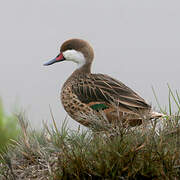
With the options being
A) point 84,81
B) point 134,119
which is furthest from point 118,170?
point 84,81

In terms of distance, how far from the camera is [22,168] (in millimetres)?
3980

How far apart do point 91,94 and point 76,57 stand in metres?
1.08

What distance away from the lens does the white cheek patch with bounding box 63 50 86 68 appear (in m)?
6.05

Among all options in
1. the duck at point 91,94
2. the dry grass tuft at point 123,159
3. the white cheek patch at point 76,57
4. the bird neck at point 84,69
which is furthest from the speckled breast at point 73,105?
the dry grass tuft at point 123,159

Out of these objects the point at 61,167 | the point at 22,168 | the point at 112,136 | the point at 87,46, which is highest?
the point at 87,46

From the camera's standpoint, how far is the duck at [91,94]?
484 centimetres

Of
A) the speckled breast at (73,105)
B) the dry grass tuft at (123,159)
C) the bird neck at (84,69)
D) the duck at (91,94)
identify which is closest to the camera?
the dry grass tuft at (123,159)

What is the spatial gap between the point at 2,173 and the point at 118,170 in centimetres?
132

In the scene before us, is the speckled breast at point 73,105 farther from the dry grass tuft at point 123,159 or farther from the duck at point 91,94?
the dry grass tuft at point 123,159

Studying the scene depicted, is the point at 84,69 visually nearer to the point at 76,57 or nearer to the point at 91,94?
the point at 76,57

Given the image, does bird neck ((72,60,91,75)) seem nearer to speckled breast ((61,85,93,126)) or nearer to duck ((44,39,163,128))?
duck ((44,39,163,128))

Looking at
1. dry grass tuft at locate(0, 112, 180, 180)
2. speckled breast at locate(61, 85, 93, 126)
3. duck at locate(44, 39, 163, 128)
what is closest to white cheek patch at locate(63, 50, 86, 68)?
duck at locate(44, 39, 163, 128)

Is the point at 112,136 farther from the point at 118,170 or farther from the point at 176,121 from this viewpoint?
the point at 176,121

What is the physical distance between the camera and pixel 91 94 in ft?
17.2
